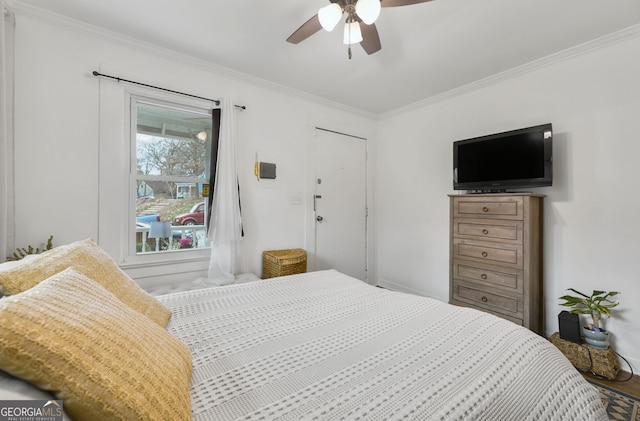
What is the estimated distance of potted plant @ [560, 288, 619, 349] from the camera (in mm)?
1961

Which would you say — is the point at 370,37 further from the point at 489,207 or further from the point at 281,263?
the point at 281,263

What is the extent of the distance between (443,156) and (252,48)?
241cm

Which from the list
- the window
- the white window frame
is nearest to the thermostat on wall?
the window

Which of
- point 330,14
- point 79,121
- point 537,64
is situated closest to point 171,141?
point 79,121

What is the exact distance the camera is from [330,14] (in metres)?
1.47

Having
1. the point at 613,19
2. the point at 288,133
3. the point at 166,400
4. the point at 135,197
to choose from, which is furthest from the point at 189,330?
the point at 613,19

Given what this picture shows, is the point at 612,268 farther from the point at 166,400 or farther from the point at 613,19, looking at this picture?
the point at 166,400

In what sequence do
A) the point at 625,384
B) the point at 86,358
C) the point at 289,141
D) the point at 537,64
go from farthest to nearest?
the point at 289,141, the point at 537,64, the point at 625,384, the point at 86,358

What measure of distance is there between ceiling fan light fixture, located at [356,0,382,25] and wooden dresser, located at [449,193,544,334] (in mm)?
1858

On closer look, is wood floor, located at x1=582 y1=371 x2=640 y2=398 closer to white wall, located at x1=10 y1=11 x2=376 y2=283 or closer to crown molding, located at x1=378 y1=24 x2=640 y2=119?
crown molding, located at x1=378 y1=24 x2=640 y2=119

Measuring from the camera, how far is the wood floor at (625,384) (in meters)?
1.79

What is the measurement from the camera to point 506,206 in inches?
91.7

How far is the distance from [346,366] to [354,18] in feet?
6.13

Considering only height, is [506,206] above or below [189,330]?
above
